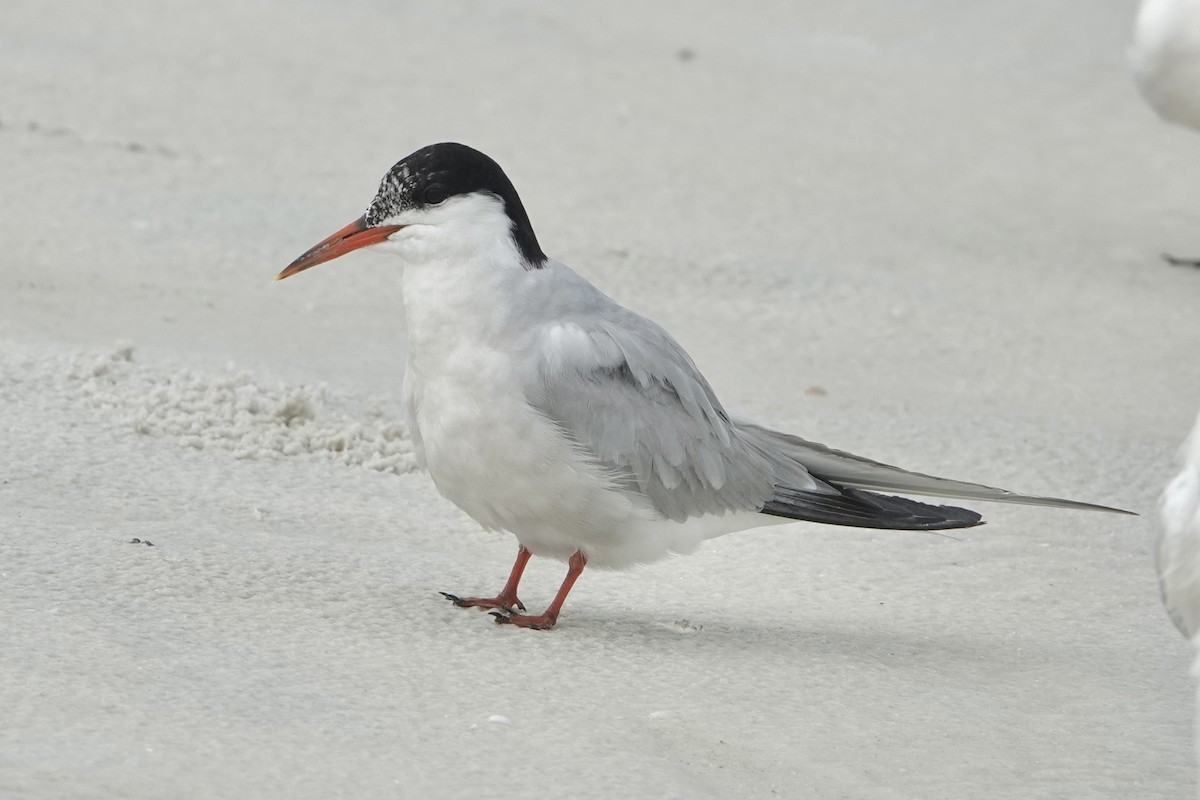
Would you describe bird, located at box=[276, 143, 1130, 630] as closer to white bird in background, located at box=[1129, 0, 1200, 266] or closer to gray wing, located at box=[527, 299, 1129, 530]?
gray wing, located at box=[527, 299, 1129, 530]

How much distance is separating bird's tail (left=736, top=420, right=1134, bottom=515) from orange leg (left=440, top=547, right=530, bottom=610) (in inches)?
21.4

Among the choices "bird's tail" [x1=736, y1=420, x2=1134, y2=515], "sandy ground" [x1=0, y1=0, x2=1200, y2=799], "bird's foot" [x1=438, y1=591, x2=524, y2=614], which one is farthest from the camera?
"bird's tail" [x1=736, y1=420, x2=1134, y2=515]

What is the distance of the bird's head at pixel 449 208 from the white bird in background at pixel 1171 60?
3.91 metres

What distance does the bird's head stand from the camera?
3064 mm

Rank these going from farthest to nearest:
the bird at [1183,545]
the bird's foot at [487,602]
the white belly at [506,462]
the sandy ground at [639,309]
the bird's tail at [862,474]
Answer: the bird's tail at [862,474] → the bird's foot at [487,602] → the white belly at [506,462] → the sandy ground at [639,309] → the bird at [1183,545]

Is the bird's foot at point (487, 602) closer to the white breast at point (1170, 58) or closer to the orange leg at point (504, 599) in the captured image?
the orange leg at point (504, 599)

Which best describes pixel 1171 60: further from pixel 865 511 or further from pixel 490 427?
pixel 490 427

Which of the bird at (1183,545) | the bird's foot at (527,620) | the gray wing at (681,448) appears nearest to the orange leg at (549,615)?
the bird's foot at (527,620)

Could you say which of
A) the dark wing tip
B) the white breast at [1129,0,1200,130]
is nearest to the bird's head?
the dark wing tip

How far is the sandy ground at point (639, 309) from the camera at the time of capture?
101 inches

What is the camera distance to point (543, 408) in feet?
9.96

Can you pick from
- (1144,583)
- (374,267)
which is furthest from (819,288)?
(1144,583)

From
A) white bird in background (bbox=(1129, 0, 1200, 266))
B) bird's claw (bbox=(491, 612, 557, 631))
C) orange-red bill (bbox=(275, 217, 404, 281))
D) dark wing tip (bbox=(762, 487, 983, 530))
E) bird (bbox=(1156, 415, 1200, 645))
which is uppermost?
white bird in background (bbox=(1129, 0, 1200, 266))

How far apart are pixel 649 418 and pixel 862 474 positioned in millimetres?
488
